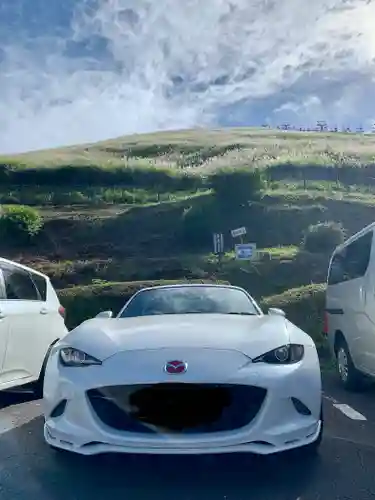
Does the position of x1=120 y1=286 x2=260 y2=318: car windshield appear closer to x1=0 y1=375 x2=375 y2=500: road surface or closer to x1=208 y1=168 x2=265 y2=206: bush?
x1=0 y1=375 x2=375 y2=500: road surface

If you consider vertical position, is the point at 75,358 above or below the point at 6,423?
above

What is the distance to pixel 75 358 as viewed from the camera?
170 inches

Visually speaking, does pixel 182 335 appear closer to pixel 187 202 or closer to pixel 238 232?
pixel 238 232

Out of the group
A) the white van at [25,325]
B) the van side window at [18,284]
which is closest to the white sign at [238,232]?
the white van at [25,325]

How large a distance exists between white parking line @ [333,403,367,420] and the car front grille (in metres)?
2.54

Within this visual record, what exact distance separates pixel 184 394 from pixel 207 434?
248mm

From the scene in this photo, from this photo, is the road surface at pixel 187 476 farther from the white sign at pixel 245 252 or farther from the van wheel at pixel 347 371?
the white sign at pixel 245 252

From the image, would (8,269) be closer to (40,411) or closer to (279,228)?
(40,411)

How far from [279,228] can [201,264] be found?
25.3 feet

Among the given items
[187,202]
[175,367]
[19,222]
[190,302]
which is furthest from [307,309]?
[187,202]

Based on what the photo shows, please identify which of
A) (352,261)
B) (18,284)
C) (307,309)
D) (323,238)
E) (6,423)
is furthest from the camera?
(323,238)

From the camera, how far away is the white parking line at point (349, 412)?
244 inches

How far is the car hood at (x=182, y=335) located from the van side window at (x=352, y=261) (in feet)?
7.01

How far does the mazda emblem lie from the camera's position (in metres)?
3.99
